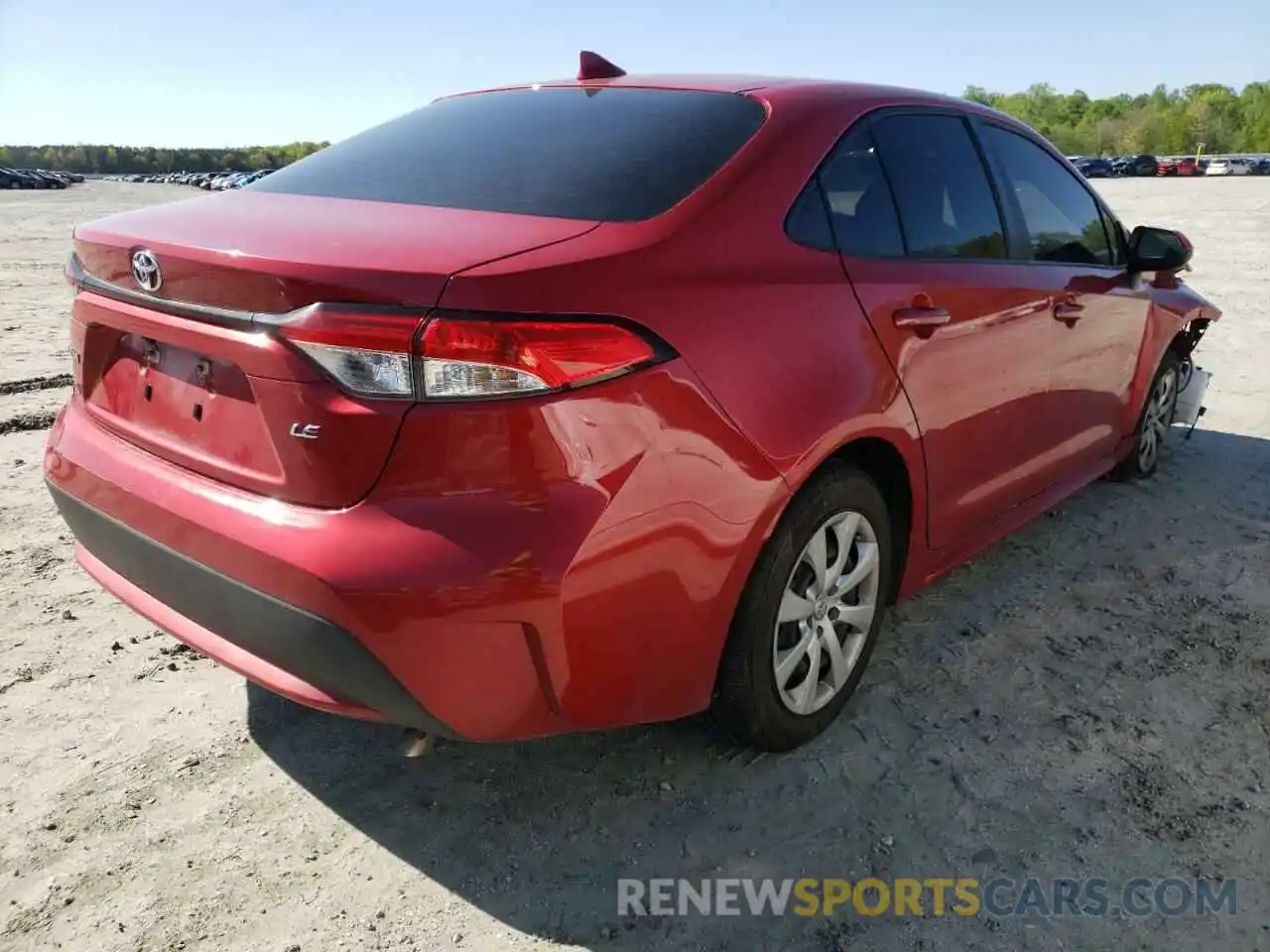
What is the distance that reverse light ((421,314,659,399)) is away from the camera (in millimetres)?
1762

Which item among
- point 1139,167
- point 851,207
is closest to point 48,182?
point 1139,167

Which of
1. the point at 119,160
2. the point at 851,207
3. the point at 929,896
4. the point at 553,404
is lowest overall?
the point at 929,896

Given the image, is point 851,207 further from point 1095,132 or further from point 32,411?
point 1095,132

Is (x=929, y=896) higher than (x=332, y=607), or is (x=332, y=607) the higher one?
(x=332, y=607)

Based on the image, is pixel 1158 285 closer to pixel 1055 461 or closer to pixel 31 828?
pixel 1055 461

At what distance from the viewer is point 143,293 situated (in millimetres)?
2135

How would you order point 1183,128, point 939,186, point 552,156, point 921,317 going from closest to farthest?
point 552,156 → point 921,317 → point 939,186 → point 1183,128

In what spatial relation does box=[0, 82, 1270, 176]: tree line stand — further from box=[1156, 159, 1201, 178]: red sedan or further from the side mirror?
the side mirror

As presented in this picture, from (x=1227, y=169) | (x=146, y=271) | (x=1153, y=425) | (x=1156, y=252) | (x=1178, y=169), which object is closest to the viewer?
(x=146, y=271)

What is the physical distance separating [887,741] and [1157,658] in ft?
3.61

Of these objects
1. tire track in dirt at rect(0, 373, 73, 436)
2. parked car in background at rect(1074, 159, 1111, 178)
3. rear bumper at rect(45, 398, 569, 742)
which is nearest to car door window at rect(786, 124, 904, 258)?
rear bumper at rect(45, 398, 569, 742)

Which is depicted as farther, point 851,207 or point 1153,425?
point 1153,425

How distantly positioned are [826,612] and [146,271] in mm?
1821

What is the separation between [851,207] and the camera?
2566mm
